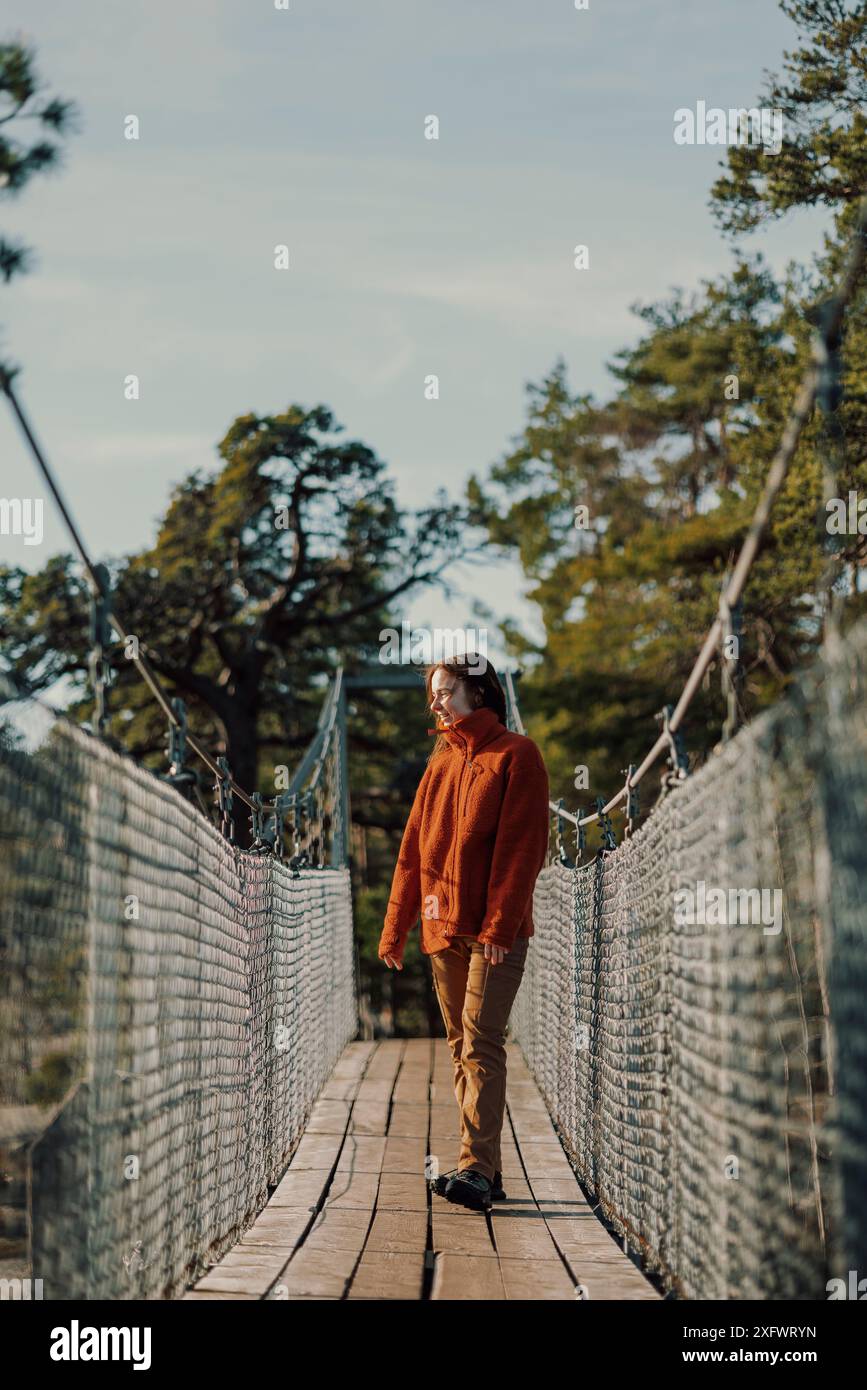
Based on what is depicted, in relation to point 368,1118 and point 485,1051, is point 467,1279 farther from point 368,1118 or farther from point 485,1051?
point 368,1118

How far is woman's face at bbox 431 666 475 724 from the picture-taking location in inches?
Result: 136

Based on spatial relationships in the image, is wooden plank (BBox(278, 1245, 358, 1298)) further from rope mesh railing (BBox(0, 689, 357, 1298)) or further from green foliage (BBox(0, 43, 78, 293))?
green foliage (BBox(0, 43, 78, 293))

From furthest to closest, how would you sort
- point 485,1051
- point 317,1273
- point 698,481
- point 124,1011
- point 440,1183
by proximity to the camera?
point 698,481
point 440,1183
point 485,1051
point 317,1273
point 124,1011

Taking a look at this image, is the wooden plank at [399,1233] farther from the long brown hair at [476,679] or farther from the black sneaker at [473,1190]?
the long brown hair at [476,679]

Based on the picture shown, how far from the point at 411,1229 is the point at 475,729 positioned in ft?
3.47

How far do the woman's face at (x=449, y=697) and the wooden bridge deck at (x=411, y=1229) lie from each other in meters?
1.04

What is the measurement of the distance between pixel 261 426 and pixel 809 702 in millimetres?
15135

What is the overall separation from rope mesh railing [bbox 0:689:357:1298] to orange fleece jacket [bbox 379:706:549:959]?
1.38ft

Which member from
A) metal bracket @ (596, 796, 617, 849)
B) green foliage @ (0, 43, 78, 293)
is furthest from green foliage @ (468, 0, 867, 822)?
green foliage @ (0, 43, 78, 293)

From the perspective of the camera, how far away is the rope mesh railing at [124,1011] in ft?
5.96

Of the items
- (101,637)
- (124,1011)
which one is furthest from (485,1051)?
(101,637)

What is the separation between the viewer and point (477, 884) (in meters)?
3.37

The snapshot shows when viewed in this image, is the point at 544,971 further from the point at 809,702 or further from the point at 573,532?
the point at 573,532

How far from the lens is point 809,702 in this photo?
1.57 metres
